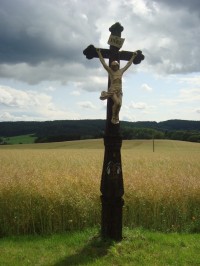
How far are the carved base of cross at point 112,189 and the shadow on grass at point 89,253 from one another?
0.73 feet

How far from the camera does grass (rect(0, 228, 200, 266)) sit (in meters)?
6.50

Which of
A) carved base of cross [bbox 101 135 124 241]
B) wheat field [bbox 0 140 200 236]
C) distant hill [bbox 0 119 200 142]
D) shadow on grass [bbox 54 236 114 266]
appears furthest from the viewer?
distant hill [bbox 0 119 200 142]

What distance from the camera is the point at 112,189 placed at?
719cm

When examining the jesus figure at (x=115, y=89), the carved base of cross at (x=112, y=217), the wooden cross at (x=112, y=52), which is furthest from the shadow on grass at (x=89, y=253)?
the jesus figure at (x=115, y=89)

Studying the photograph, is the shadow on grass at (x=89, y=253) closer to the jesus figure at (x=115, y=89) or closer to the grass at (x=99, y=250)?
the grass at (x=99, y=250)

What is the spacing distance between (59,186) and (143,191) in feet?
6.63

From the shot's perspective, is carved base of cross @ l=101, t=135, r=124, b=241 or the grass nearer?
the grass

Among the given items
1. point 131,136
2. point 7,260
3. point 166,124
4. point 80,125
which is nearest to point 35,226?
point 7,260

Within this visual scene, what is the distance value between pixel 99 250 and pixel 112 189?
1.10 m

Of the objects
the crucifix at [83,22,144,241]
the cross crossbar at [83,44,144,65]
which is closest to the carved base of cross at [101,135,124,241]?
the crucifix at [83,22,144,241]

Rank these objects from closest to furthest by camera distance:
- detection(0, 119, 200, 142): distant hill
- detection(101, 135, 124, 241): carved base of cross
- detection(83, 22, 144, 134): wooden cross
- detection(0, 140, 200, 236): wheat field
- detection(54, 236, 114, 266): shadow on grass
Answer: detection(54, 236, 114, 266): shadow on grass, detection(101, 135, 124, 241): carved base of cross, detection(83, 22, 144, 134): wooden cross, detection(0, 140, 200, 236): wheat field, detection(0, 119, 200, 142): distant hill

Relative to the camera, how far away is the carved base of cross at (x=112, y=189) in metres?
7.21

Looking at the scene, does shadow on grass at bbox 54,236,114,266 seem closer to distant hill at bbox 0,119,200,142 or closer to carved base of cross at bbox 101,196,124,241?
carved base of cross at bbox 101,196,124,241

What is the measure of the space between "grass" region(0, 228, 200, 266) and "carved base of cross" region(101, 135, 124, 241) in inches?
10.7
